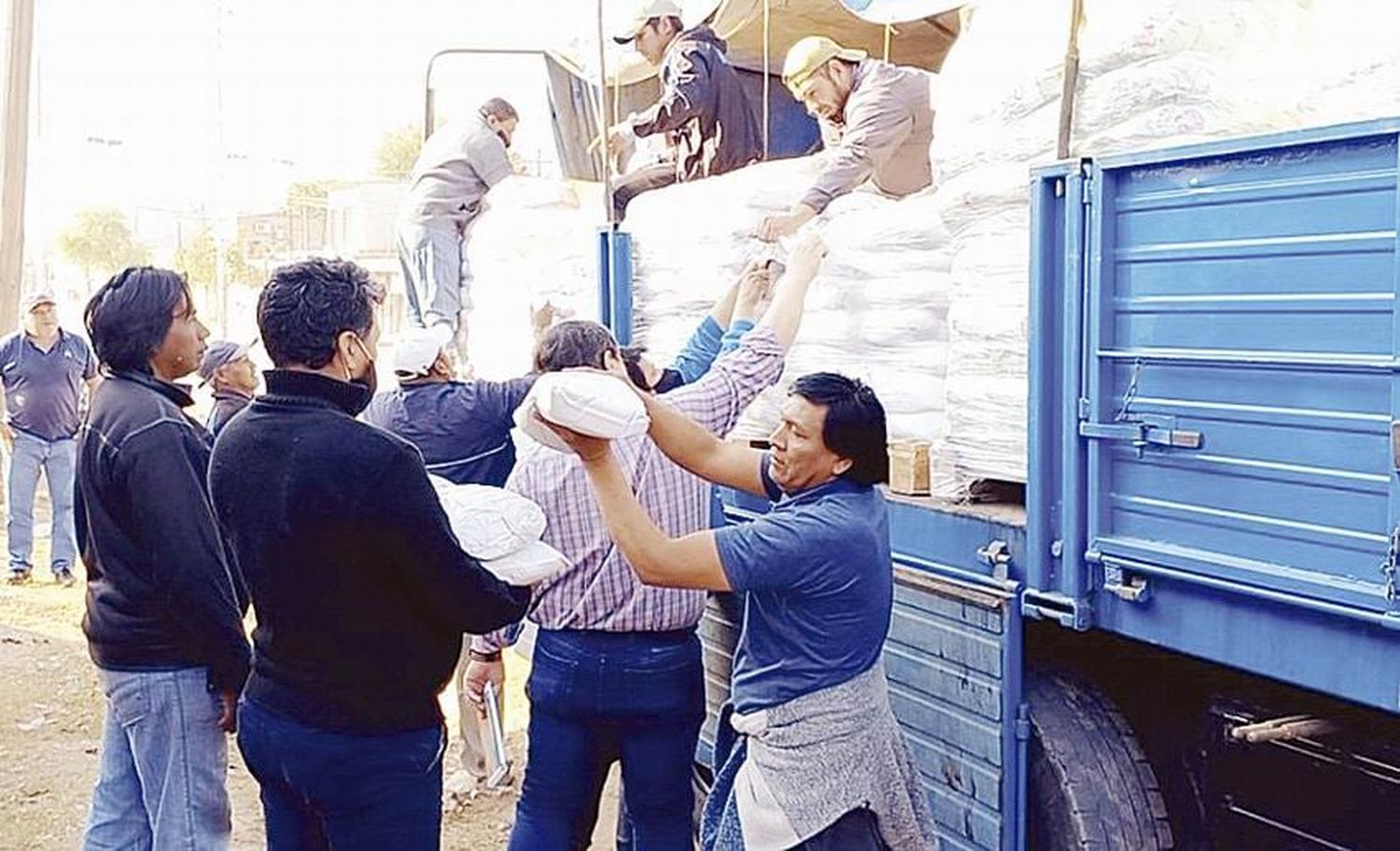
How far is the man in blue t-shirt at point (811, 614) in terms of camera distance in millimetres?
2477

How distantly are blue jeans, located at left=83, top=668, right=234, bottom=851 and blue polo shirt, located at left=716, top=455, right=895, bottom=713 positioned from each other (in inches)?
44.7

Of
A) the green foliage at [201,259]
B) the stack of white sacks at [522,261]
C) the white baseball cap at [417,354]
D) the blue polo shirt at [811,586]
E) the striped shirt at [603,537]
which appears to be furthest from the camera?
the green foliage at [201,259]

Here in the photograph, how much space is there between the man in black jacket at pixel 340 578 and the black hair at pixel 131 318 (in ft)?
2.24

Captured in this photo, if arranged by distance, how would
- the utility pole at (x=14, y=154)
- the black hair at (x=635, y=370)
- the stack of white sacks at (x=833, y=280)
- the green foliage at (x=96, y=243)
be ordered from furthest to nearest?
the green foliage at (x=96, y=243)
the utility pole at (x=14, y=154)
the black hair at (x=635, y=370)
the stack of white sacks at (x=833, y=280)

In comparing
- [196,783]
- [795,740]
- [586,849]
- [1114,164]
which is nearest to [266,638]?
[196,783]

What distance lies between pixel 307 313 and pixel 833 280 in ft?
5.51

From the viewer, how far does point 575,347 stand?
3.27 m

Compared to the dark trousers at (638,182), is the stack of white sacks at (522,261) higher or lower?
lower

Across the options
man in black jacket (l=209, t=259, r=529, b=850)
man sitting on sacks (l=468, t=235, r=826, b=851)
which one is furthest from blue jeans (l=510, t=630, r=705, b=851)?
man in black jacket (l=209, t=259, r=529, b=850)

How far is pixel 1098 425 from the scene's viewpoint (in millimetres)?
2553

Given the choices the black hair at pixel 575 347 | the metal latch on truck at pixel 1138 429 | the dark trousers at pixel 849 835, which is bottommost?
the dark trousers at pixel 849 835

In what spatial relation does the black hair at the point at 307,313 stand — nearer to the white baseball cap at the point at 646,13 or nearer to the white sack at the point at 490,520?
the white sack at the point at 490,520

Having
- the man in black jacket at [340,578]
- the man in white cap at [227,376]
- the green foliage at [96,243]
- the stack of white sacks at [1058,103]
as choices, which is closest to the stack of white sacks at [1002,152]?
the stack of white sacks at [1058,103]

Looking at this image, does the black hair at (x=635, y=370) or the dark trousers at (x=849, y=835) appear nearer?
the dark trousers at (x=849, y=835)
